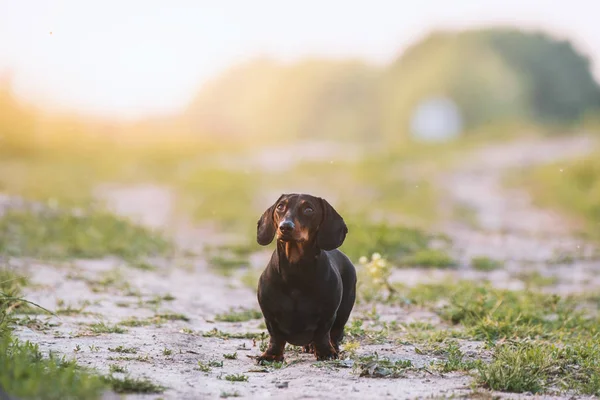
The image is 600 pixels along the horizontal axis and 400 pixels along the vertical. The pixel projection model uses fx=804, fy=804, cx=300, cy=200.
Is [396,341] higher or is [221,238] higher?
[221,238]

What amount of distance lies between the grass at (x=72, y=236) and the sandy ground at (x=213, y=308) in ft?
1.75

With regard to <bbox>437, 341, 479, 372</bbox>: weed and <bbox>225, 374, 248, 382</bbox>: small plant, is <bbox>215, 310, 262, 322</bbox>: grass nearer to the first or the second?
<bbox>437, 341, 479, 372</bbox>: weed

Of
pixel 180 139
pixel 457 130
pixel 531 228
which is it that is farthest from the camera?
A: pixel 457 130

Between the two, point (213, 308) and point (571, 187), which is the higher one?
point (571, 187)

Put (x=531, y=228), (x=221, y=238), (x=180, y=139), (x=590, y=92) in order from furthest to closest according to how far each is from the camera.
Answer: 1. (x=590, y=92)
2. (x=180, y=139)
3. (x=531, y=228)
4. (x=221, y=238)

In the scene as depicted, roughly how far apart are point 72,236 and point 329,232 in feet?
22.7

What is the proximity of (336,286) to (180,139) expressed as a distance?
24.4 m

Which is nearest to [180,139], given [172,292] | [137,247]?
[137,247]

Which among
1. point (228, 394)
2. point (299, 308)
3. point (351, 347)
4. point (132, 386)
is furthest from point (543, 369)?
point (132, 386)

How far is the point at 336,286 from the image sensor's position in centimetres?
477

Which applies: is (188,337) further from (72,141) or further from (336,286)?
(72,141)

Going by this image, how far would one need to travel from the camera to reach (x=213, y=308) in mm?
7238

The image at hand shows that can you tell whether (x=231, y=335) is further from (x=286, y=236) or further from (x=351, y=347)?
(x=286, y=236)

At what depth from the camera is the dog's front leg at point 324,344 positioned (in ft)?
15.7
